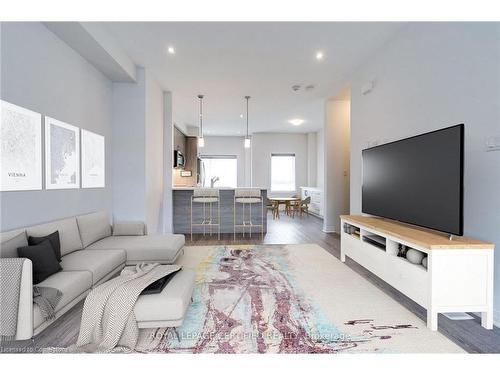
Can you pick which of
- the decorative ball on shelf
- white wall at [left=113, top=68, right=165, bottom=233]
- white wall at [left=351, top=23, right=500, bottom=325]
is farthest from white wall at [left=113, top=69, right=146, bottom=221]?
the decorative ball on shelf

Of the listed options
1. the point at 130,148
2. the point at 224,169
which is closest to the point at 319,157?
the point at 224,169

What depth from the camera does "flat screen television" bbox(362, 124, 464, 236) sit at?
2166mm

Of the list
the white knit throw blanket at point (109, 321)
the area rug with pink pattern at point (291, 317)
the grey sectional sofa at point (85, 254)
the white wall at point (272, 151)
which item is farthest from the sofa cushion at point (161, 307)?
the white wall at point (272, 151)

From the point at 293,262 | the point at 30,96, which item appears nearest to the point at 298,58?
the point at 293,262

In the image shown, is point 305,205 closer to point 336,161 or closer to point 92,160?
point 336,161

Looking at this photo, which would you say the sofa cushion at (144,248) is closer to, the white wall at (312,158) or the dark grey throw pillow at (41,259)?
the dark grey throw pillow at (41,259)

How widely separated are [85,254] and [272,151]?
826cm

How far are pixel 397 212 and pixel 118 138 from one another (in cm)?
432

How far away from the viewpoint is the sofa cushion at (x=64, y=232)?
100 inches

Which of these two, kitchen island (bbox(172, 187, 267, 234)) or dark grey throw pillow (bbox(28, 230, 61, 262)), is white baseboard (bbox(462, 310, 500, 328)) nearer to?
dark grey throw pillow (bbox(28, 230, 61, 262))

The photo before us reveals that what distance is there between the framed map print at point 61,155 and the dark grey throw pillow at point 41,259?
901 mm

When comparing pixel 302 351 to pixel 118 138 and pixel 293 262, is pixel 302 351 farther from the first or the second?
pixel 118 138

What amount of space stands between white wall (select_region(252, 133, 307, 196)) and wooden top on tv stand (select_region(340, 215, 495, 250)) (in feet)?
23.5
